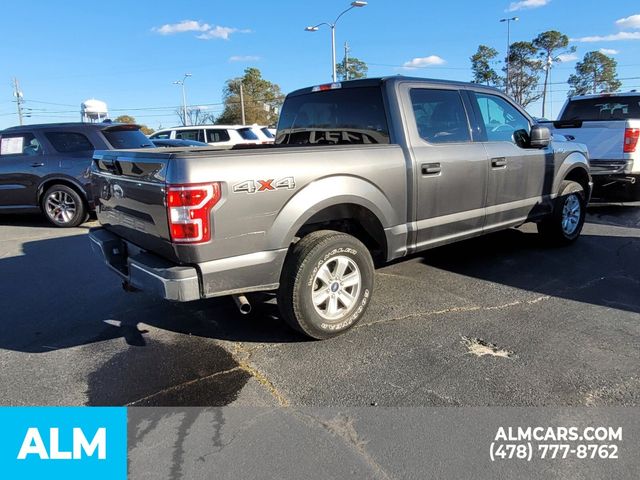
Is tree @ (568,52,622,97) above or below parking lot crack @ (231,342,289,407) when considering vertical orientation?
above

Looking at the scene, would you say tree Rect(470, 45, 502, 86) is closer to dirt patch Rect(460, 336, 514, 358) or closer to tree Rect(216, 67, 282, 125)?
tree Rect(216, 67, 282, 125)

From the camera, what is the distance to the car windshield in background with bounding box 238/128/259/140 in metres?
16.6

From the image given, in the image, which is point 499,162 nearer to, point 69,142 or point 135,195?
point 135,195

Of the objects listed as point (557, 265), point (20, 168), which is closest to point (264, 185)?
point (557, 265)

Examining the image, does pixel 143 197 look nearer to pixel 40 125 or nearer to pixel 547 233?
pixel 547 233

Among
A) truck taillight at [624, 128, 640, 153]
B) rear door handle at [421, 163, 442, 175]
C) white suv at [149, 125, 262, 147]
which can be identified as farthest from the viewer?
white suv at [149, 125, 262, 147]

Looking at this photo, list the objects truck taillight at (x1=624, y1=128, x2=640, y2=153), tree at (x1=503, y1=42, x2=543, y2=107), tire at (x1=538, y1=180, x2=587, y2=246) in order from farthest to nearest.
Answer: tree at (x1=503, y1=42, x2=543, y2=107) < truck taillight at (x1=624, y1=128, x2=640, y2=153) < tire at (x1=538, y1=180, x2=587, y2=246)

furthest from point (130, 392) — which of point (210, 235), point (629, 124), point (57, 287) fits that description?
point (629, 124)

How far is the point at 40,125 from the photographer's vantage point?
840 cm

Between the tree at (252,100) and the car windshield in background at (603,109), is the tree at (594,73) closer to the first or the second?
the tree at (252,100)

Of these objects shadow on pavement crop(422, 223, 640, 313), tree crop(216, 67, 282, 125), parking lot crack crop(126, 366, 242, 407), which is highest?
tree crop(216, 67, 282, 125)

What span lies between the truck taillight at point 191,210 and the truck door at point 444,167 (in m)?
1.88

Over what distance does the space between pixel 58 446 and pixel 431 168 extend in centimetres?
328

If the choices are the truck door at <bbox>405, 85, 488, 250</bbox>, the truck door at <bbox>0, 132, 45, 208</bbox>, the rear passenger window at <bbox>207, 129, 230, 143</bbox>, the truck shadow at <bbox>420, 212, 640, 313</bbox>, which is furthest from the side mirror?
the rear passenger window at <bbox>207, 129, 230, 143</bbox>
